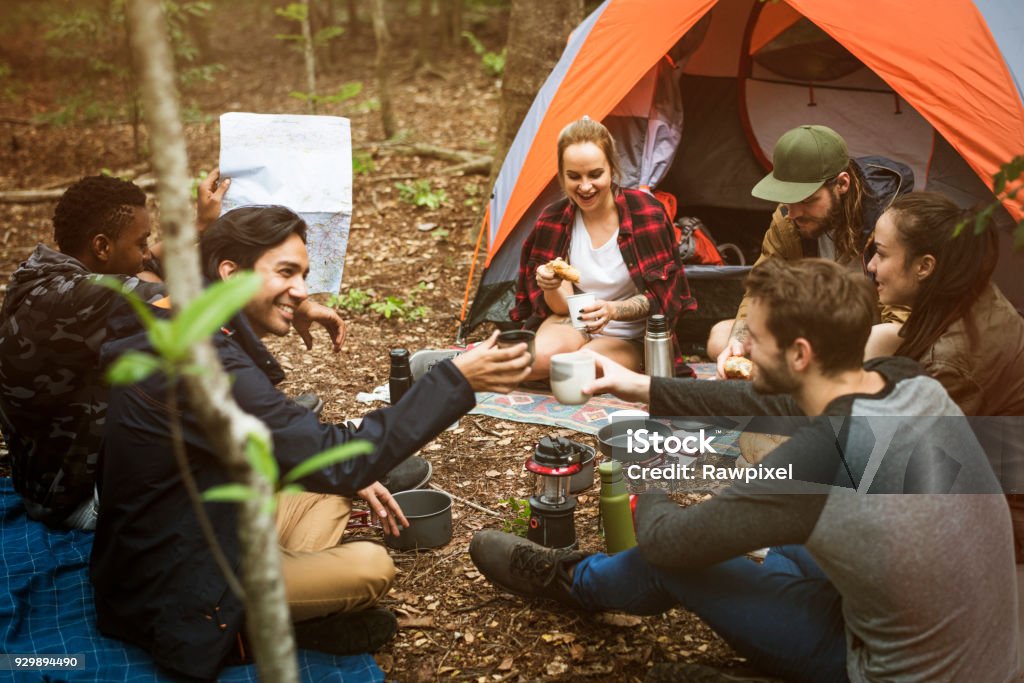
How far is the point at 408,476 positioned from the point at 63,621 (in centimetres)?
117

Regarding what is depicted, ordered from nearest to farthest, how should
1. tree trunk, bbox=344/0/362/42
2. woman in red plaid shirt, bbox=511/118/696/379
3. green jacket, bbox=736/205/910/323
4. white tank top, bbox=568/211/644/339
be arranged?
1. green jacket, bbox=736/205/910/323
2. woman in red plaid shirt, bbox=511/118/696/379
3. white tank top, bbox=568/211/644/339
4. tree trunk, bbox=344/0/362/42

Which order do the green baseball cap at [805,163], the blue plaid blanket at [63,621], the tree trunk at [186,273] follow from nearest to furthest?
the tree trunk at [186,273], the blue plaid blanket at [63,621], the green baseball cap at [805,163]

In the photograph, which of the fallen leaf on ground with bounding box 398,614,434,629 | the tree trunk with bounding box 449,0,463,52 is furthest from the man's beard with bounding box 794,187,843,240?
the tree trunk with bounding box 449,0,463,52

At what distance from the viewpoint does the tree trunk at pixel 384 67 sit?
721 cm

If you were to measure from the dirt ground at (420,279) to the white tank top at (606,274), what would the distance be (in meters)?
0.60

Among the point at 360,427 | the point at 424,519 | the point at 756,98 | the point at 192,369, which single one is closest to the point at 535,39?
the point at 756,98

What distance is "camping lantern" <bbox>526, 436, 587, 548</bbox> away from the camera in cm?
273

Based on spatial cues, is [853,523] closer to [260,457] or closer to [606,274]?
[260,457]

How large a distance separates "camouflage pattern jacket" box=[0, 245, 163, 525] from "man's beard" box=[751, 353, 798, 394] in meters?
1.71

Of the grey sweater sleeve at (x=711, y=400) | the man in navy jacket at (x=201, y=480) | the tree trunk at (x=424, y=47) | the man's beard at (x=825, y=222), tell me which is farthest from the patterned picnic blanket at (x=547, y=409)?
the tree trunk at (x=424, y=47)

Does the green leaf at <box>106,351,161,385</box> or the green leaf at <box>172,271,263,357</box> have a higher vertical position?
the green leaf at <box>172,271,263,357</box>

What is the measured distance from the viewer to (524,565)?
8.45 ft

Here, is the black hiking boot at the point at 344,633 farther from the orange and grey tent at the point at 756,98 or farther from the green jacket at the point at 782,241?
the orange and grey tent at the point at 756,98

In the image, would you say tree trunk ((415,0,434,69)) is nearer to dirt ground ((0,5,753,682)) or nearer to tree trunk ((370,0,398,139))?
dirt ground ((0,5,753,682))
